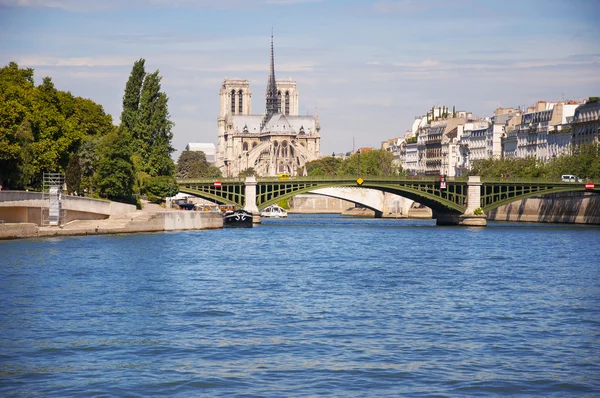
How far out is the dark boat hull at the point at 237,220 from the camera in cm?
8788

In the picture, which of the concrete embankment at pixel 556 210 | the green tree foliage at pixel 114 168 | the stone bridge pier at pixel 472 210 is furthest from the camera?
the concrete embankment at pixel 556 210

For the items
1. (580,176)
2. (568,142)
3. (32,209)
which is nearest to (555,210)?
(580,176)

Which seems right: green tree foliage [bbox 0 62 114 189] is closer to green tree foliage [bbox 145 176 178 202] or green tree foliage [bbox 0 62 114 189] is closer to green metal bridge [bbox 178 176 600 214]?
green tree foliage [bbox 145 176 178 202]

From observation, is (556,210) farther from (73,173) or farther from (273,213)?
(273,213)

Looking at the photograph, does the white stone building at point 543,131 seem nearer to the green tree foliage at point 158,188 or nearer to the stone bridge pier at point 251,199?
the stone bridge pier at point 251,199

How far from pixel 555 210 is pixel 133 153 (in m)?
39.5

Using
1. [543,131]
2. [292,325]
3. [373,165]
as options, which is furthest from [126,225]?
[373,165]

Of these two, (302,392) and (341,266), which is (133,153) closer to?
(341,266)

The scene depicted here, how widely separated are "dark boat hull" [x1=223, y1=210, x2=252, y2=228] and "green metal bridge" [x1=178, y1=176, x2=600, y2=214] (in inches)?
175

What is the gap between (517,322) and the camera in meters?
28.7

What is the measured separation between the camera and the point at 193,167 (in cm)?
16475

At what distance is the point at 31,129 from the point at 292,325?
38.8 metres

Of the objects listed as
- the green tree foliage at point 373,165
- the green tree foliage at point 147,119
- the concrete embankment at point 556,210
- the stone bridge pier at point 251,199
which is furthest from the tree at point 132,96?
the green tree foliage at point 373,165

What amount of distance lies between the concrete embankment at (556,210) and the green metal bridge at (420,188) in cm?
381
